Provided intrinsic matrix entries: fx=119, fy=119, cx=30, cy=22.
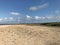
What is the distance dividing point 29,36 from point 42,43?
7.65 ft

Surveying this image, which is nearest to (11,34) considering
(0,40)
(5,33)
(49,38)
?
(5,33)

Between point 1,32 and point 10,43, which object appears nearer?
point 10,43

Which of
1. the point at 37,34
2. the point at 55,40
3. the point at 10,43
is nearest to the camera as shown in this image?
the point at 10,43

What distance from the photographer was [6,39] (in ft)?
47.1

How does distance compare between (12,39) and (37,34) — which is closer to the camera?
(12,39)

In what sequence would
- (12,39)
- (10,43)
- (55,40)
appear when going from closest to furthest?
(10,43) → (12,39) → (55,40)

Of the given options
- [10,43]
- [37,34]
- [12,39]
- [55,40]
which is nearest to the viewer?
[10,43]

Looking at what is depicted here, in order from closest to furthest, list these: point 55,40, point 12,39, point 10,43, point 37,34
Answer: point 10,43 < point 12,39 < point 55,40 < point 37,34

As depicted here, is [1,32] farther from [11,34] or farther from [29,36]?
[29,36]

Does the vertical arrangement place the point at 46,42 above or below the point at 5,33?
below

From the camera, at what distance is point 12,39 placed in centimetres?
1452

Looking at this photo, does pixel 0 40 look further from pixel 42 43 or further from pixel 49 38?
pixel 49 38

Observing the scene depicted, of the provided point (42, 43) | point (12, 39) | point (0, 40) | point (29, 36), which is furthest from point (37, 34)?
point (0, 40)

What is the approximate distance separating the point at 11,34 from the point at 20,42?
7.27 feet
